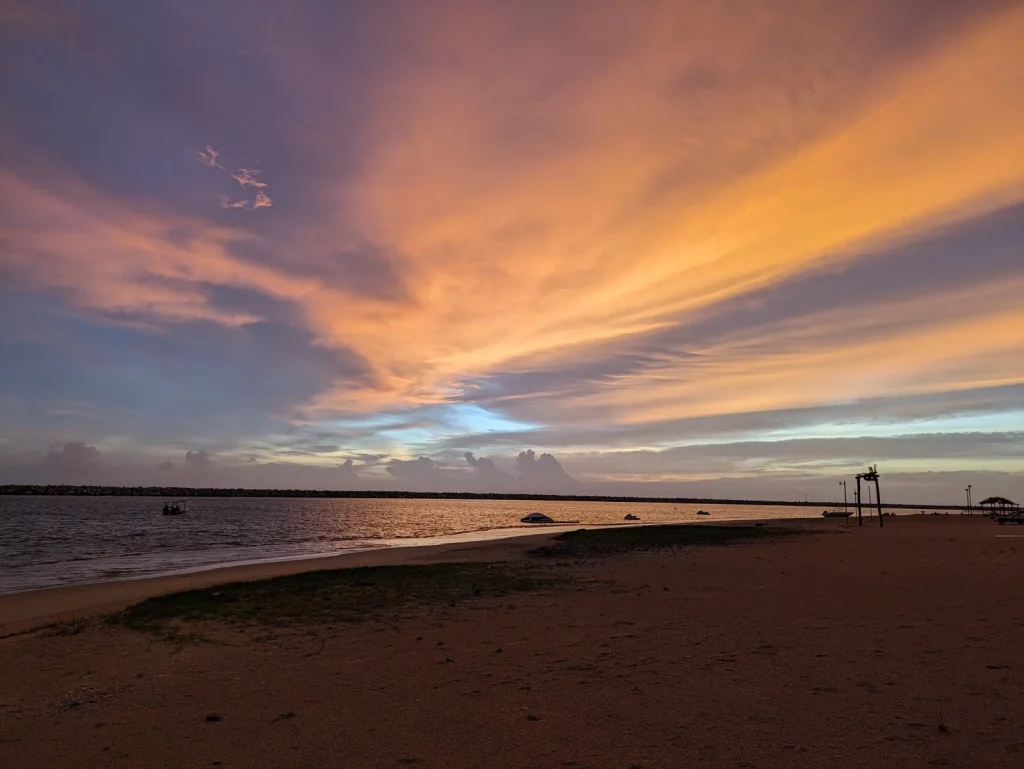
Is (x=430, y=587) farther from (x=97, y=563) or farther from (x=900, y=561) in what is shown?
(x=97, y=563)

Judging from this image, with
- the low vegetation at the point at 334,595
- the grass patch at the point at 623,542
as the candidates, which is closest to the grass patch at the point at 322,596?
the low vegetation at the point at 334,595

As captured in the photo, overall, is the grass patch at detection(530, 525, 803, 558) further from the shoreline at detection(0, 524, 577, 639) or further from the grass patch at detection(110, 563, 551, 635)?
the grass patch at detection(110, 563, 551, 635)

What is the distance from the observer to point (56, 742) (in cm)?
673

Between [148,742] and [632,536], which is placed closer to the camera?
[148,742]

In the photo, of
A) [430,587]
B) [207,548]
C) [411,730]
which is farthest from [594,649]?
[207,548]

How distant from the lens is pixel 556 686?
8.20m

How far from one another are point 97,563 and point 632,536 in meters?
31.2

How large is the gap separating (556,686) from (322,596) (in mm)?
10641

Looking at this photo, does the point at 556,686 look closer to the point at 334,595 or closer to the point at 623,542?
the point at 334,595

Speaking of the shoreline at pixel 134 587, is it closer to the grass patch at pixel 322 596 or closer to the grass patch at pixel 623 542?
the grass patch at pixel 322 596

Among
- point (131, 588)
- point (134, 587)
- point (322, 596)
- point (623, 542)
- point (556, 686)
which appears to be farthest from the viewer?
point (623, 542)

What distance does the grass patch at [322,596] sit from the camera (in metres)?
14.0

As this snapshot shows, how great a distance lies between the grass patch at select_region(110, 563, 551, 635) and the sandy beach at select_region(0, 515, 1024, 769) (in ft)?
2.71

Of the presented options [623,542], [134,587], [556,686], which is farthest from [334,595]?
[623,542]
